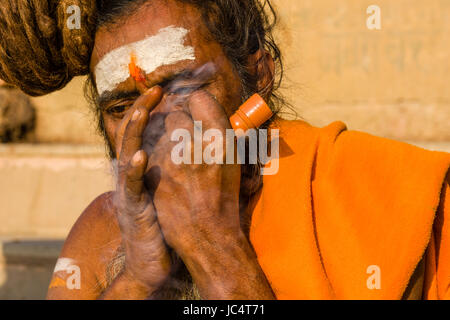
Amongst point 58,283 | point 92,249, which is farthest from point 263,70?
point 58,283

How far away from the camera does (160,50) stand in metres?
1.36

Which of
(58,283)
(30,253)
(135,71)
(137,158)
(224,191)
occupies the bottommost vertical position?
(30,253)

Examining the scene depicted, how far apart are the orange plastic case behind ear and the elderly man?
52 mm

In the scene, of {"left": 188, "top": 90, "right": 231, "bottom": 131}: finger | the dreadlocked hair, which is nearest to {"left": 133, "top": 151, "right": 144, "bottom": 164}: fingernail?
{"left": 188, "top": 90, "right": 231, "bottom": 131}: finger

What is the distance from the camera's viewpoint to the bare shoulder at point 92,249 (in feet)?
4.97

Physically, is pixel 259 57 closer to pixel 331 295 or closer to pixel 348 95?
pixel 331 295

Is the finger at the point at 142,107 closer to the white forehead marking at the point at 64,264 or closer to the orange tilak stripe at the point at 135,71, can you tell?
the orange tilak stripe at the point at 135,71

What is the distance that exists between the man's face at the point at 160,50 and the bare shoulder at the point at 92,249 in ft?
1.20

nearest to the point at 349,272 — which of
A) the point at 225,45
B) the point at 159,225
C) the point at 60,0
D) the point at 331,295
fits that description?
the point at 331,295

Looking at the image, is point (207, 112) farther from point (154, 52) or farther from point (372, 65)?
point (372, 65)

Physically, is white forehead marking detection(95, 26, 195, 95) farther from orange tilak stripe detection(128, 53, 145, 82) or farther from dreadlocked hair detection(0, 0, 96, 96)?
dreadlocked hair detection(0, 0, 96, 96)

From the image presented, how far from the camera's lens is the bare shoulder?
151cm

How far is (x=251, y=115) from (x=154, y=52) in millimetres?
307

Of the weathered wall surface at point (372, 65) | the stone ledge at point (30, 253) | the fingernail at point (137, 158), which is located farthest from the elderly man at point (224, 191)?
the weathered wall surface at point (372, 65)
